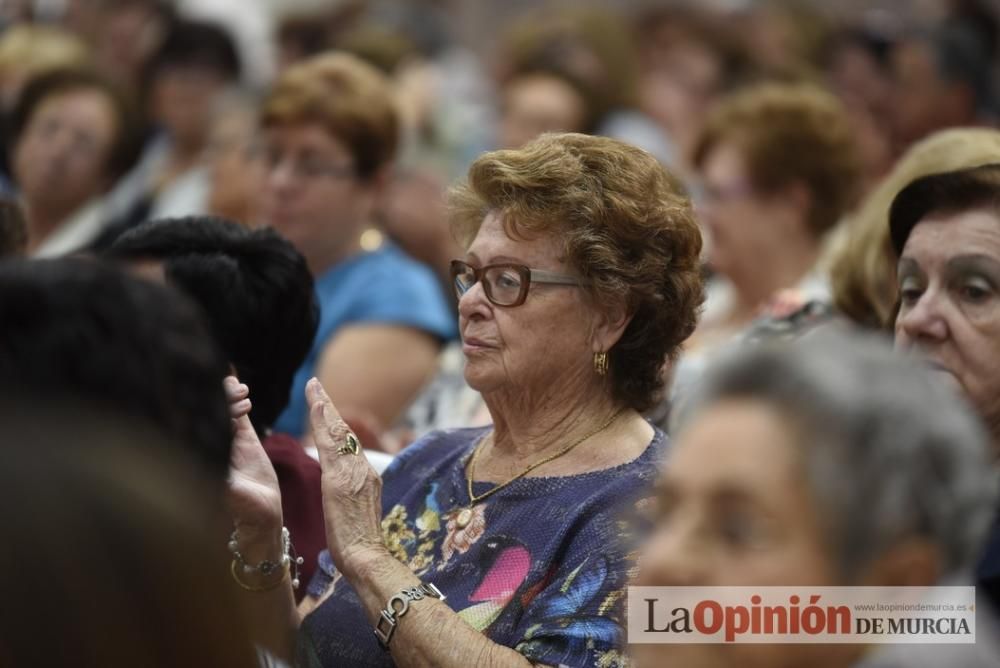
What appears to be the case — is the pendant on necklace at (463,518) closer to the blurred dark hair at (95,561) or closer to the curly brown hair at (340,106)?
the blurred dark hair at (95,561)

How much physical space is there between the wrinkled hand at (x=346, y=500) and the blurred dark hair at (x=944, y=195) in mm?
1217

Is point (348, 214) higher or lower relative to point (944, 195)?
higher

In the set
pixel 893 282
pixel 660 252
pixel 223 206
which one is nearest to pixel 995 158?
pixel 893 282

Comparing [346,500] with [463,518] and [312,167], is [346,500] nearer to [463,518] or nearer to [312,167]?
[463,518]

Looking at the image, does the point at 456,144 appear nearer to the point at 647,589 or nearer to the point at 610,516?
the point at 610,516

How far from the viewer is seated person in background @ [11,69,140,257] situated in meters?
6.17

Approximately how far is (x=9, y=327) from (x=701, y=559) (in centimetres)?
83

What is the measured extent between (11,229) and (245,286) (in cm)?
93

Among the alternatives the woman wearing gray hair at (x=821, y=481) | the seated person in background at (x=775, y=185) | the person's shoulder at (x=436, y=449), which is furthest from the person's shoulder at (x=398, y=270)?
the woman wearing gray hair at (x=821, y=481)

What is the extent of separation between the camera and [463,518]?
2.80 meters

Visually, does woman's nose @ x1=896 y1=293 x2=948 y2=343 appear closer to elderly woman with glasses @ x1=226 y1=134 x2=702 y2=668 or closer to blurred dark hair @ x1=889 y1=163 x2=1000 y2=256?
blurred dark hair @ x1=889 y1=163 x2=1000 y2=256

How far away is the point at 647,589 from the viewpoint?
186 cm

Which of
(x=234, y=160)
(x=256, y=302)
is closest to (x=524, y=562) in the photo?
(x=256, y=302)

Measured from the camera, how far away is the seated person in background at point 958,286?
2822 mm
